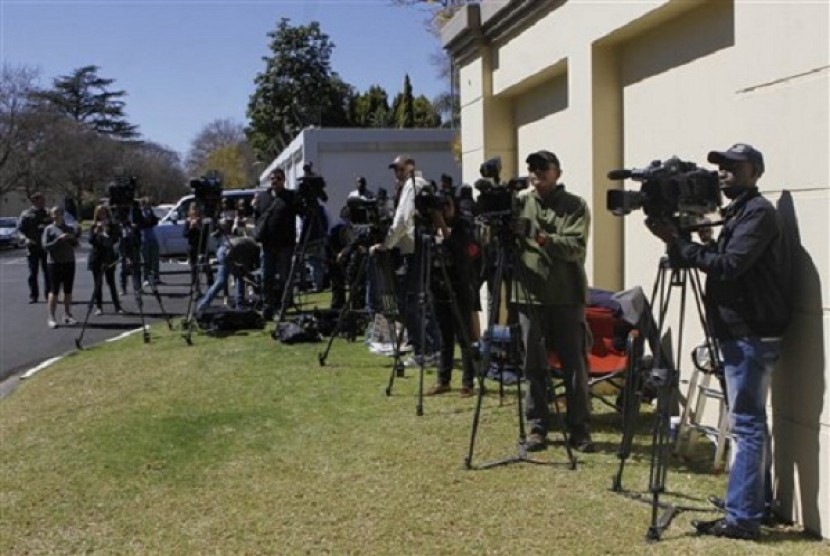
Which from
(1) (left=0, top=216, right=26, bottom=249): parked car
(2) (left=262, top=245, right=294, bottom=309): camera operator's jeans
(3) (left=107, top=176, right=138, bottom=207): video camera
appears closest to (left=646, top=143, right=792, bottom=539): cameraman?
(2) (left=262, top=245, right=294, bottom=309): camera operator's jeans

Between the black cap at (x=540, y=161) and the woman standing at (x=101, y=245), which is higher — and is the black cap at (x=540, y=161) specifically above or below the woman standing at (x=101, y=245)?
above

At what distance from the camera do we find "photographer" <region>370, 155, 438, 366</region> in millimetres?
7609

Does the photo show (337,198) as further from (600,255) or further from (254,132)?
(254,132)

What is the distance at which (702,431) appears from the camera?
5.76m

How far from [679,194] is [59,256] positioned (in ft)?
36.1

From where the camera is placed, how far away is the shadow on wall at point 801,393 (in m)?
4.34

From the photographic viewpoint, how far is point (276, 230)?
37.9 ft

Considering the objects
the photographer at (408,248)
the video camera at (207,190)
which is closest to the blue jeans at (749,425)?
the photographer at (408,248)

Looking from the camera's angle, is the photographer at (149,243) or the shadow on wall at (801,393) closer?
the shadow on wall at (801,393)

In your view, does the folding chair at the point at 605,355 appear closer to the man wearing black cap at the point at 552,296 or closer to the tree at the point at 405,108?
the man wearing black cap at the point at 552,296

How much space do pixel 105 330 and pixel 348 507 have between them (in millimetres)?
9135

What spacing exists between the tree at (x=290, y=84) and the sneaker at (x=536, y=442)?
5815 cm

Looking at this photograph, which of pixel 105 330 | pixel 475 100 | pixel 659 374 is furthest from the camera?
pixel 105 330

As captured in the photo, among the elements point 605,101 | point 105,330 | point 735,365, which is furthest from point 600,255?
point 105,330
